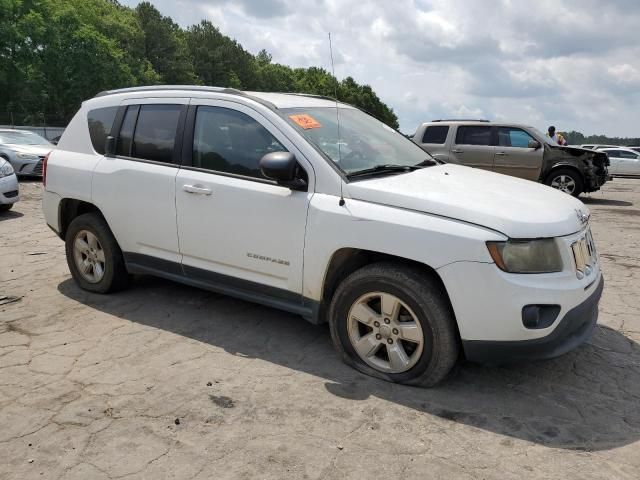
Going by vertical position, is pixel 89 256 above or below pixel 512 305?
below

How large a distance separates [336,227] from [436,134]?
9895 mm

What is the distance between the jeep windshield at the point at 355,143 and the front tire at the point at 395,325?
760 mm

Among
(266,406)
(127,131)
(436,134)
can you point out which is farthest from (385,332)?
(436,134)

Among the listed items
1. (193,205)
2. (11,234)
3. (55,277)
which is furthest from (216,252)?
(11,234)

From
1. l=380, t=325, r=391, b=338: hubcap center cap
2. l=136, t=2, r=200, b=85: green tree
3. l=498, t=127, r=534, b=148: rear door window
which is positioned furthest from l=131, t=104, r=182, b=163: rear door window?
l=136, t=2, r=200, b=85: green tree

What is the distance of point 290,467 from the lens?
2.63 m

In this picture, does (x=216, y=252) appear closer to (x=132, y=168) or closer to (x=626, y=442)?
(x=132, y=168)

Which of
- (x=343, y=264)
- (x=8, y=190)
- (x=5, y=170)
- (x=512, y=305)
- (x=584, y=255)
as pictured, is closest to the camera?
(x=512, y=305)

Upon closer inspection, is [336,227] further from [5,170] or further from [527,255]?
[5,170]

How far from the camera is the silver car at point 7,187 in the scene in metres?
9.07

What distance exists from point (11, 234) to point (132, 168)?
4280 millimetres

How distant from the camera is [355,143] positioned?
400 centimetres

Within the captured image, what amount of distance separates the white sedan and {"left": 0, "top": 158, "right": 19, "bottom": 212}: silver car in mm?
21643

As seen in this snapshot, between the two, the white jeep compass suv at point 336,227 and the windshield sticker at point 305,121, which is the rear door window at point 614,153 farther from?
the windshield sticker at point 305,121
